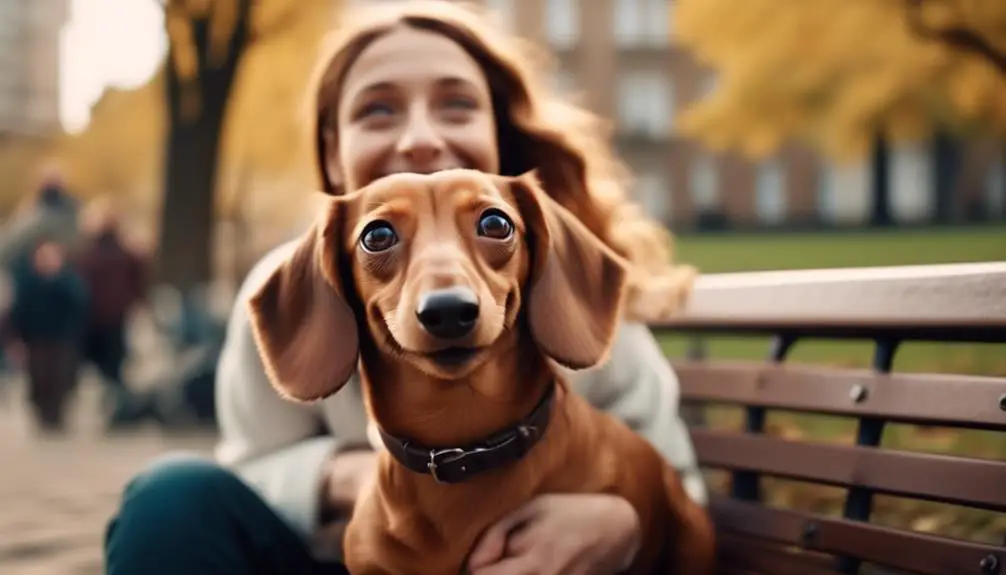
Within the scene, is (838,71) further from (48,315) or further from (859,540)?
(859,540)

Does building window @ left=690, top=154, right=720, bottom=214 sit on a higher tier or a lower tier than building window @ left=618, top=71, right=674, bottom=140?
lower

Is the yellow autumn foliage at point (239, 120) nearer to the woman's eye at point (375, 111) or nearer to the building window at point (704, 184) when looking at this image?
the woman's eye at point (375, 111)

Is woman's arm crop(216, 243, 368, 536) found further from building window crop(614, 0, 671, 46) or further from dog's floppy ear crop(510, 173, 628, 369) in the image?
building window crop(614, 0, 671, 46)

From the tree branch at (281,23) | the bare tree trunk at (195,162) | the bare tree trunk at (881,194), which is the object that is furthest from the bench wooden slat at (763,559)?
the bare tree trunk at (881,194)

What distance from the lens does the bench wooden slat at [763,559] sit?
223cm

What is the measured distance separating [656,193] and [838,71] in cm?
2470

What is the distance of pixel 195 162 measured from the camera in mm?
11047

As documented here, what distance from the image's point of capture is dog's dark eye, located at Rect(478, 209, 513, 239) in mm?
1771

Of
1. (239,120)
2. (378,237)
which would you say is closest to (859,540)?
(378,237)

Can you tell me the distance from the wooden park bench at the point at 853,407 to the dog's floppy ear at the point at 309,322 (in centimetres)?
91

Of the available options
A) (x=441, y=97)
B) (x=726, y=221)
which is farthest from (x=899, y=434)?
(x=726, y=221)

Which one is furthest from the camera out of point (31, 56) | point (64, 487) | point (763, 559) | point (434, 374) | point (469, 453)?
point (31, 56)

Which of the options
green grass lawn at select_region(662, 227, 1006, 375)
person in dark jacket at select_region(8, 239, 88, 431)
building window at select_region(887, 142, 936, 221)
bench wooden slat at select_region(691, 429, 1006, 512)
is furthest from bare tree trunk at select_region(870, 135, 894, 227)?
bench wooden slat at select_region(691, 429, 1006, 512)

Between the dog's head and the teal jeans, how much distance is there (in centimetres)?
44
